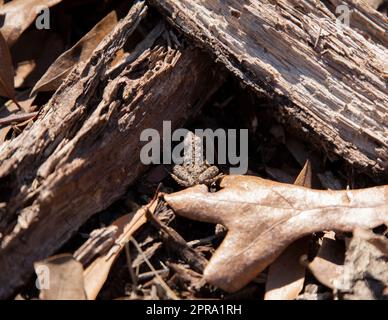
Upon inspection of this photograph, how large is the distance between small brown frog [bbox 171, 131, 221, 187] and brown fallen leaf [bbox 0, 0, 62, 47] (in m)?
1.29

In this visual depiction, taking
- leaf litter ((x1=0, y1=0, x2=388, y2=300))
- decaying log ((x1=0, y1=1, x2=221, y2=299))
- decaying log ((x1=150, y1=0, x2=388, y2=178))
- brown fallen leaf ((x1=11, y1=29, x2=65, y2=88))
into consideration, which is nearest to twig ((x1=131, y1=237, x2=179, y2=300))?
leaf litter ((x1=0, y1=0, x2=388, y2=300))

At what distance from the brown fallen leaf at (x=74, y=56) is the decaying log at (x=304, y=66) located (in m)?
0.44

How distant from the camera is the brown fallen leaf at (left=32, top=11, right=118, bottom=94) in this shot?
3156 millimetres

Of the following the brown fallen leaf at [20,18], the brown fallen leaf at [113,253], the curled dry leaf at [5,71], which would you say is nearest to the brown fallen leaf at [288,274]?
the brown fallen leaf at [113,253]

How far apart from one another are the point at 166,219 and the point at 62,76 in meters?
1.12

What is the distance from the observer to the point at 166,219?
9.16 feet

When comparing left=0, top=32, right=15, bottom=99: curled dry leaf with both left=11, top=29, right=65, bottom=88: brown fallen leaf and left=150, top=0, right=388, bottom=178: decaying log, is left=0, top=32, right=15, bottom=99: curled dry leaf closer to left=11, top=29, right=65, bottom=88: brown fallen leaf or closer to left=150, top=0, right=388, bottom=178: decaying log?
left=11, top=29, right=65, bottom=88: brown fallen leaf

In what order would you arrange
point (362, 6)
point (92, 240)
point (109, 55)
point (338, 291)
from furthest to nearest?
1. point (362, 6)
2. point (109, 55)
3. point (92, 240)
4. point (338, 291)

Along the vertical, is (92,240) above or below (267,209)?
below

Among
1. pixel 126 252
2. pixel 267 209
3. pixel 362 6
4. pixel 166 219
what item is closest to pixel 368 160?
pixel 267 209

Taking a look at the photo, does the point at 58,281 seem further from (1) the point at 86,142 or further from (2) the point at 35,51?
(2) the point at 35,51

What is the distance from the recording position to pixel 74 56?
3.22m

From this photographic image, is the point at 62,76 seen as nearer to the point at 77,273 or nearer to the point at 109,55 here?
the point at 109,55

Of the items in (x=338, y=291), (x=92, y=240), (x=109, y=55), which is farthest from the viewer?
(x=109, y=55)
